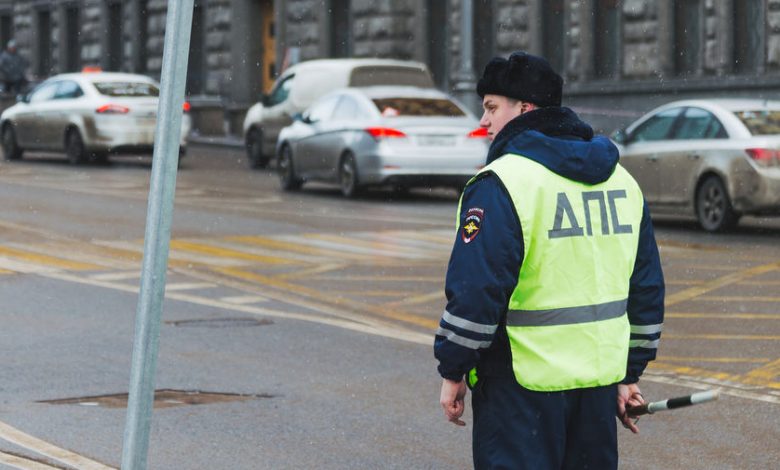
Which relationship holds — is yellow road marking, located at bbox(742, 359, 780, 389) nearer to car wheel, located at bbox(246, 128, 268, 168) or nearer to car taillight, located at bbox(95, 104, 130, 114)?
car taillight, located at bbox(95, 104, 130, 114)

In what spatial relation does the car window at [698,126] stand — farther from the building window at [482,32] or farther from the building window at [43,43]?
the building window at [43,43]

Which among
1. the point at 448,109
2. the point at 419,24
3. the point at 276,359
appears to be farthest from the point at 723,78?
the point at 276,359

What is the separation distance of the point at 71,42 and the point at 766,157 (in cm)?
3416

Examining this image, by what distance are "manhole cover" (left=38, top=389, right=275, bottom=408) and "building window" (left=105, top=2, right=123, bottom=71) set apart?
37.7 metres

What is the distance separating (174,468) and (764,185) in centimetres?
Result: 1080

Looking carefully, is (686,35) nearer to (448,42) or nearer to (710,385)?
(448,42)

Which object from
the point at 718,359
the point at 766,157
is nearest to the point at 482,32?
the point at 766,157

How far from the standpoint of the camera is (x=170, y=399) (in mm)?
8570

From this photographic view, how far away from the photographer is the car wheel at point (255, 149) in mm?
28984

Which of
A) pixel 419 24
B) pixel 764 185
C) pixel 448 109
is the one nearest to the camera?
pixel 764 185

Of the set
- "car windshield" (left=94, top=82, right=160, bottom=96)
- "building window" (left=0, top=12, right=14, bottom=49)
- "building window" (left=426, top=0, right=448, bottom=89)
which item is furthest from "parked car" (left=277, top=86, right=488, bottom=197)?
"building window" (left=0, top=12, right=14, bottom=49)

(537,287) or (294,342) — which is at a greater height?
(537,287)

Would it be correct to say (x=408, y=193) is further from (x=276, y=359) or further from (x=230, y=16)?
(x=230, y=16)

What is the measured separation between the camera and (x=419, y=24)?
3422 cm
